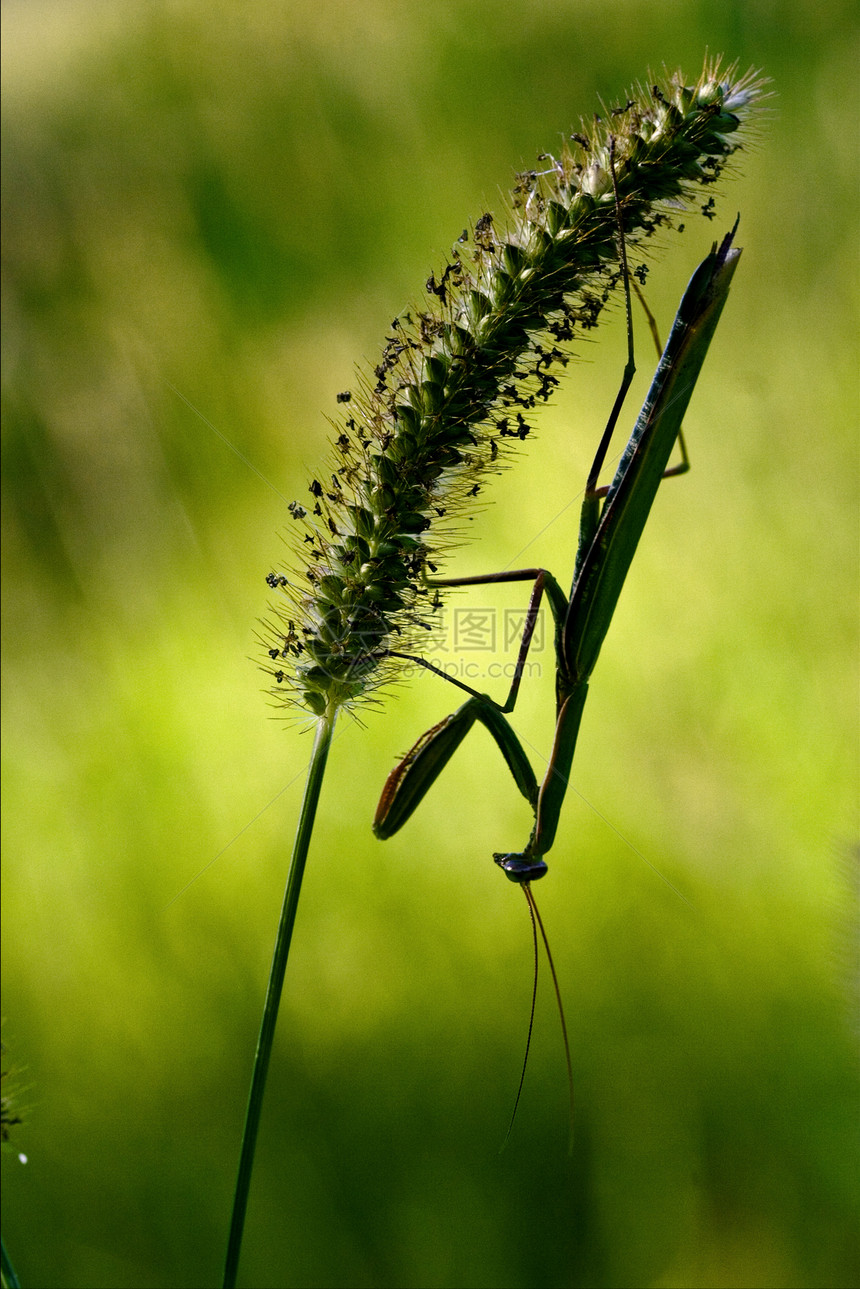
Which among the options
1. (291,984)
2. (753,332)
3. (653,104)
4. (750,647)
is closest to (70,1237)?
(291,984)

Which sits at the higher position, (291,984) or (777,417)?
(777,417)

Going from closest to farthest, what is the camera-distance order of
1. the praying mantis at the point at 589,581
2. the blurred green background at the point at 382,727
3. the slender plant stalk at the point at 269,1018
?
the slender plant stalk at the point at 269,1018, the praying mantis at the point at 589,581, the blurred green background at the point at 382,727

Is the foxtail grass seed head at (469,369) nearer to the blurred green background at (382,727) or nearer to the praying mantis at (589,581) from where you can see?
the praying mantis at (589,581)

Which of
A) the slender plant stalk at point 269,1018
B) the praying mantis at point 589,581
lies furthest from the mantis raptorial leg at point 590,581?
the slender plant stalk at point 269,1018

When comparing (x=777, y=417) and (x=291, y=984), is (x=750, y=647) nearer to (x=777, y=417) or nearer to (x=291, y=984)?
(x=777, y=417)

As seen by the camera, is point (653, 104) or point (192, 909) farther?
point (192, 909)

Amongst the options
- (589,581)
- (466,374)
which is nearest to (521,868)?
(589,581)

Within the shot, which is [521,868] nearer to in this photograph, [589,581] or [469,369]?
[589,581]
